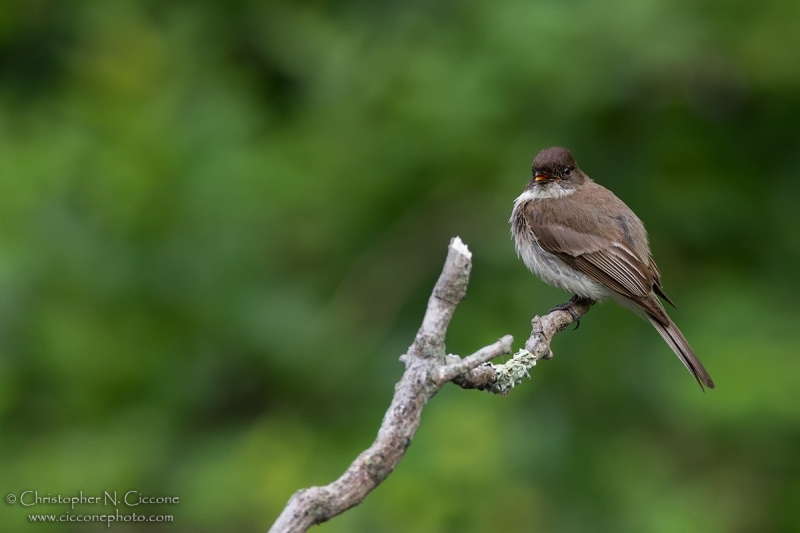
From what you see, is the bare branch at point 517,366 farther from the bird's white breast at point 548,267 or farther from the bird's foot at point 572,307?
the bird's white breast at point 548,267

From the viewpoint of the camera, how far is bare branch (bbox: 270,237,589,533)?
171 cm

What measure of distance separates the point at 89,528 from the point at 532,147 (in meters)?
3.62

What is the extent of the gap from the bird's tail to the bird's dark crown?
1072 millimetres

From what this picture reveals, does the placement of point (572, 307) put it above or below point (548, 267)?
below

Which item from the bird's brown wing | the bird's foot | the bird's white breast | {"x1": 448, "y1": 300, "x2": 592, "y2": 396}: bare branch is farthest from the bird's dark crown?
{"x1": 448, "y1": 300, "x2": 592, "y2": 396}: bare branch

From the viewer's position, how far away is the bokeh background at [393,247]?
509 cm

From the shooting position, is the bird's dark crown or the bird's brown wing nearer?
the bird's brown wing

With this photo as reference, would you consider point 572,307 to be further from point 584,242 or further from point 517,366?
point 517,366

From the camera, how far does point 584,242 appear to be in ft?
16.9

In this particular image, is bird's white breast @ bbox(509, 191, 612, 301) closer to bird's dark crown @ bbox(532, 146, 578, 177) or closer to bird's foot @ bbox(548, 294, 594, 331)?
bird's foot @ bbox(548, 294, 594, 331)

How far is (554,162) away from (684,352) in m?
1.41

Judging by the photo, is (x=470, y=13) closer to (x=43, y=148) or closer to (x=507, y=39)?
(x=507, y=39)

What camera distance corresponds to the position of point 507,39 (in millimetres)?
5812

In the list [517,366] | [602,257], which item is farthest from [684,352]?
[517,366]
